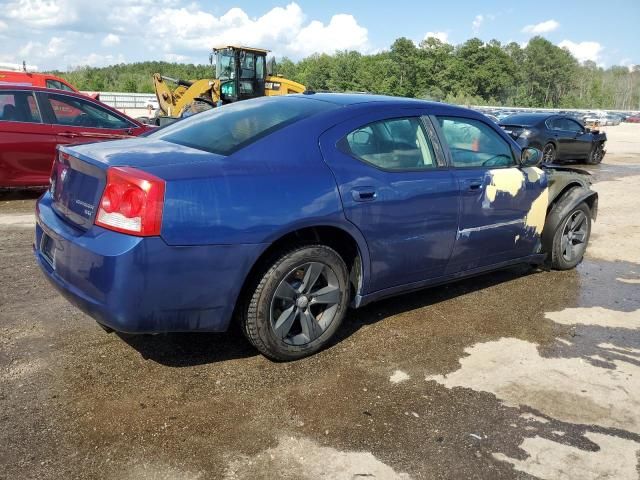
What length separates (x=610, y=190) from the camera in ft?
37.1

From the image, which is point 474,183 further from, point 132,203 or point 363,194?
point 132,203

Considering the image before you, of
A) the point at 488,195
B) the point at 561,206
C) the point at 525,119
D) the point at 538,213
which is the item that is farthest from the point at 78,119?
the point at 525,119

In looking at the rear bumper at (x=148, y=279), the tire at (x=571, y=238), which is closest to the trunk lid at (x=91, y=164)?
the rear bumper at (x=148, y=279)

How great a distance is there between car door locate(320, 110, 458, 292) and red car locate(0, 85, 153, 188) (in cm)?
566

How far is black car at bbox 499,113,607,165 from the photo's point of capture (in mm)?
14820

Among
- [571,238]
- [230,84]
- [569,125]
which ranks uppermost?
[230,84]

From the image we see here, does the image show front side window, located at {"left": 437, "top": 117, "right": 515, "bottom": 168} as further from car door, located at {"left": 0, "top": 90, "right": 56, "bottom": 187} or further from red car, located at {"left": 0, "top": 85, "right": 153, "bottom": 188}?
car door, located at {"left": 0, "top": 90, "right": 56, "bottom": 187}

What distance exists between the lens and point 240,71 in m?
17.6

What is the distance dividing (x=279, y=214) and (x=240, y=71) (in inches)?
613

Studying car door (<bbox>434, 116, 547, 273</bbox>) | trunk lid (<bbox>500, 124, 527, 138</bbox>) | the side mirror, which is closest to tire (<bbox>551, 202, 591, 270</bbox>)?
car door (<bbox>434, 116, 547, 273</bbox>)

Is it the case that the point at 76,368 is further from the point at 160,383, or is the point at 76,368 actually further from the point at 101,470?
the point at 101,470

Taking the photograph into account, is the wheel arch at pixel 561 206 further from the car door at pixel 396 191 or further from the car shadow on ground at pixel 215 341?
the car door at pixel 396 191

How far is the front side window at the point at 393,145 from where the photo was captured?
11.7 ft

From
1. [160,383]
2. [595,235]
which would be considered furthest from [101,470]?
[595,235]
